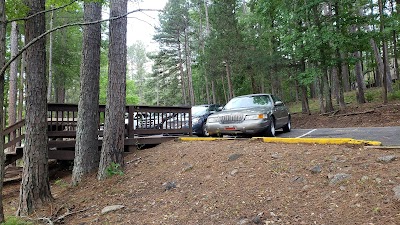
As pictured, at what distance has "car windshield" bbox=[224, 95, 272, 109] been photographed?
905 centimetres

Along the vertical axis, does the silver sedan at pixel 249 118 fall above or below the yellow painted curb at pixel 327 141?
above

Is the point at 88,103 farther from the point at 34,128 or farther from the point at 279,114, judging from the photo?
the point at 279,114

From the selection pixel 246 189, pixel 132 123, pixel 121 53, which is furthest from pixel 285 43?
pixel 246 189

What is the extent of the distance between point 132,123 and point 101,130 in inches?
37.0

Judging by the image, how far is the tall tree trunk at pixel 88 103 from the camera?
241 inches

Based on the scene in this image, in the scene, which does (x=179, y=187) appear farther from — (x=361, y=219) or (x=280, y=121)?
(x=280, y=121)

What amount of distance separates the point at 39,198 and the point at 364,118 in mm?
12345

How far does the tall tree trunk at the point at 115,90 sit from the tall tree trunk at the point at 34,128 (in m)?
1.25

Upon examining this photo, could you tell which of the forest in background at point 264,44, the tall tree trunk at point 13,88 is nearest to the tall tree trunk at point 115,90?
the forest in background at point 264,44

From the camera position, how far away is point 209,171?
4871mm

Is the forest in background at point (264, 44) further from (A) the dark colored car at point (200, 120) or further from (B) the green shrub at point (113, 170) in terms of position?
(A) the dark colored car at point (200, 120)

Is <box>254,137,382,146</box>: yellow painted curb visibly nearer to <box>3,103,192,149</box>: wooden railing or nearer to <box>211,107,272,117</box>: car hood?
<box>211,107,272,117</box>: car hood

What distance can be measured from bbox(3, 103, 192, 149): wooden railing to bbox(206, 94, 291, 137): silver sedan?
1181 millimetres

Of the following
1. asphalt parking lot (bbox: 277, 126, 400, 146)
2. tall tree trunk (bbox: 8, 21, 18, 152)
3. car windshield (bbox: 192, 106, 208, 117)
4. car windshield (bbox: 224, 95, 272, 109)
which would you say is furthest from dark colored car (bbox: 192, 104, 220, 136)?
tall tree trunk (bbox: 8, 21, 18, 152)
